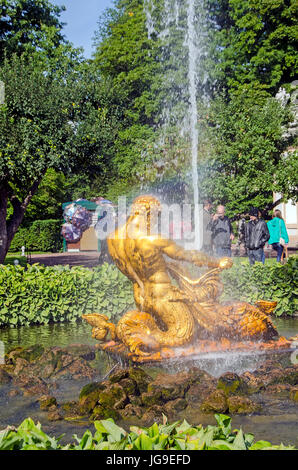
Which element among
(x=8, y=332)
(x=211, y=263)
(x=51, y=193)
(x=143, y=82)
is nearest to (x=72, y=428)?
(x=211, y=263)

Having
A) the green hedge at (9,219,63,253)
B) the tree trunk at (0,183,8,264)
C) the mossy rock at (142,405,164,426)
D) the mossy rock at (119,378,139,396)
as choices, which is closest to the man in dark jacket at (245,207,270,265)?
the tree trunk at (0,183,8,264)

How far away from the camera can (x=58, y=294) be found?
415 inches

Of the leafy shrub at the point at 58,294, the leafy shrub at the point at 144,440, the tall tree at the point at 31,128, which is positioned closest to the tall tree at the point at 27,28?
the tall tree at the point at 31,128

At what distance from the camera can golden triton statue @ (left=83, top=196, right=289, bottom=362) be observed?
21.4 ft

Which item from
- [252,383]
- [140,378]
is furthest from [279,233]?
[140,378]

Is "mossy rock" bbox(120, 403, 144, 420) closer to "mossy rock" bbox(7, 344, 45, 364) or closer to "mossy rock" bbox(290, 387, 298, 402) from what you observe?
"mossy rock" bbox(290, 387, 298, 402)

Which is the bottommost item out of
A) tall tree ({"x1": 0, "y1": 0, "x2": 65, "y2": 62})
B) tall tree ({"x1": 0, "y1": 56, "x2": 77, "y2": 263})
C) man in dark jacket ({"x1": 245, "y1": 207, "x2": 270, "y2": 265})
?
man in dark jacket ({"x1": 245, "y1": 207, "x2": 270, "y2": 265})

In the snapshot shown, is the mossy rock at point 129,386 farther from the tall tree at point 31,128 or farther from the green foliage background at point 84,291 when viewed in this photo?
the tall tree at point 31,128

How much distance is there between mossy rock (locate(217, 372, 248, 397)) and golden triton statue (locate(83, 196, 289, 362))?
884mm

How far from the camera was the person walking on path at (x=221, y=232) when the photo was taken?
13.7 m

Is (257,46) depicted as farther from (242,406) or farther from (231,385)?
(242,406)

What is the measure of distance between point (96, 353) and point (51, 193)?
3335 cm

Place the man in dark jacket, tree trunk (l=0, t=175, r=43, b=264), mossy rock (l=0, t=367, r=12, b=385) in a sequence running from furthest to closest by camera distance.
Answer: tree trunk (l=0, t=175, r=43, b=264), the man in dark jacket, mossy rock (l=0, t=367, r=12, b=385)

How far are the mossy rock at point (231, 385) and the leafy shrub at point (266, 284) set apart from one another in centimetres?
523
